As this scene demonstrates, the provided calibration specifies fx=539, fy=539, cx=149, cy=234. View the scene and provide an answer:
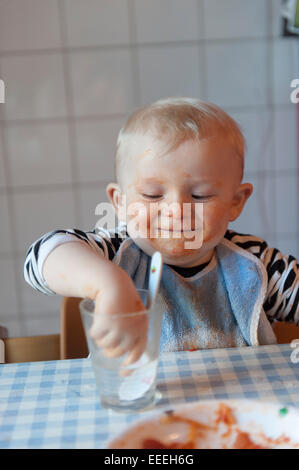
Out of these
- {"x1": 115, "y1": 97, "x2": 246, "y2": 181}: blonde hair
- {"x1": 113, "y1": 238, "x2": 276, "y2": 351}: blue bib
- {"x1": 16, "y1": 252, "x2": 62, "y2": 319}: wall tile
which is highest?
{"x1": 115, "y1": 97, "x2": 246, "y2": 181}: blonde hair

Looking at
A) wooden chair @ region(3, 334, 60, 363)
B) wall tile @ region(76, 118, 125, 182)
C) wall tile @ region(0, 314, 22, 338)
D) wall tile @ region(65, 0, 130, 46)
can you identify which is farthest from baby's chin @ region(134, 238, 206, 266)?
wall tile @ region(0, 314, 22, 338)

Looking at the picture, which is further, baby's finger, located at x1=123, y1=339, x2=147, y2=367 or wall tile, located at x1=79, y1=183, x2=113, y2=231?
wall tile, located at x1=79, y1=183, x2=113, y2=231

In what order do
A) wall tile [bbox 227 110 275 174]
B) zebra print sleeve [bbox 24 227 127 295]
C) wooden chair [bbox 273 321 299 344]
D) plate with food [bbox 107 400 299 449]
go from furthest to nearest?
wall tile [bbox 227 110 275 174] → wooden chair [bbox 273 321 299 344] → zebra print sleeve [bbox 24 227 127 295] → plate with food [bbox 107 400 299 449]

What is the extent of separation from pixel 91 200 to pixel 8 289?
47cm

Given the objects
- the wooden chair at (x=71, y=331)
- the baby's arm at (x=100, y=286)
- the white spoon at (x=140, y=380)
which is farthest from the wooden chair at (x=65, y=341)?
the white spoon at (x=140, y=380)

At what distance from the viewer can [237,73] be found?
6.13 ft

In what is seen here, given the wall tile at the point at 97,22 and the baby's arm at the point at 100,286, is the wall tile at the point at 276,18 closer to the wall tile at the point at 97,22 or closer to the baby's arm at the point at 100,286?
the wall tile at the point at 97,22

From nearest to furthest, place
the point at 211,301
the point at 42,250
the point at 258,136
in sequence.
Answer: the point at 42,250 → the point at 211,301 → the point at 258,136

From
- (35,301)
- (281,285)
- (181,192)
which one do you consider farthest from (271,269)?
(35,301)

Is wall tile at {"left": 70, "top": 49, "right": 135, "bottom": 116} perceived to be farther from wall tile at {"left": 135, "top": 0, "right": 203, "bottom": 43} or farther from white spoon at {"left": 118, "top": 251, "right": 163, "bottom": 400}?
white spoon at {"left": 118, "top": 251, "right": 163, "bottom": 400}

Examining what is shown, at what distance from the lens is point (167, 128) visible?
82cm

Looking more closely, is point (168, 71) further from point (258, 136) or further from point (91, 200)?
point (91, 200)

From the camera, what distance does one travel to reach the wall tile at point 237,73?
1.85 metres

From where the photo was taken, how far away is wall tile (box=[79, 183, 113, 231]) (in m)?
1.95
